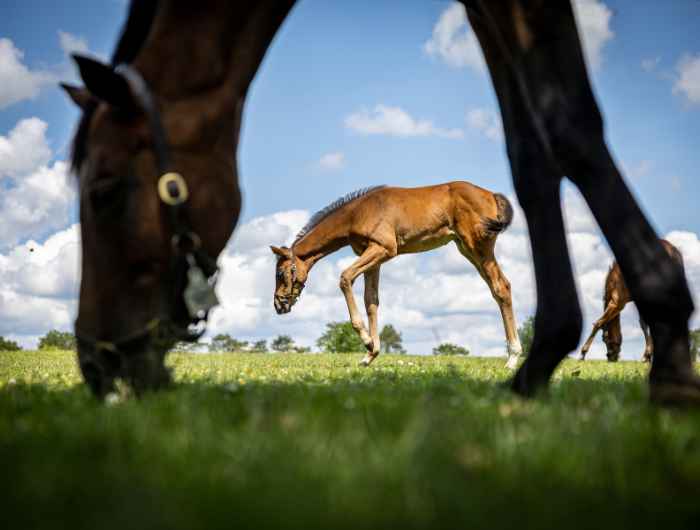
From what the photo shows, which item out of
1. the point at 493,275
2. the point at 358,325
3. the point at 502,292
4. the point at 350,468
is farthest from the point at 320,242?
the point at 350,468

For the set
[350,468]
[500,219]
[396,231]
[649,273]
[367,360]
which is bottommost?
[367,360]

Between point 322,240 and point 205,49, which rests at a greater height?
point 322,240

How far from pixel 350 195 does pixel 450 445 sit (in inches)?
530

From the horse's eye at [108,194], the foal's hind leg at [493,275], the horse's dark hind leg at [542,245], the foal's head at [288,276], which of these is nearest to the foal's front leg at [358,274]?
the foal's head at [288,276]

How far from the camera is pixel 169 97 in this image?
10.7 ft

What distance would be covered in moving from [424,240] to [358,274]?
87.8 inches

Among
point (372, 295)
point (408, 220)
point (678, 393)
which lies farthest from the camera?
point (408, 220)

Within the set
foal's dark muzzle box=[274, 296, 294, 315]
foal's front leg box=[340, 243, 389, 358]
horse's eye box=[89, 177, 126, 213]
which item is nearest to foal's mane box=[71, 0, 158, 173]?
horse's eye box=[89, 177, 126, 213]

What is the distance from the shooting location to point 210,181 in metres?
3.31

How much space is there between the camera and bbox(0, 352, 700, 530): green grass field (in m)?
1.38

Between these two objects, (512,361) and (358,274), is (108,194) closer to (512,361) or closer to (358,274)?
(512,361)

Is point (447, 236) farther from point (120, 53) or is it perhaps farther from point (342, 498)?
point (342, 498)

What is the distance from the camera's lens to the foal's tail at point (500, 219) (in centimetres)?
1364

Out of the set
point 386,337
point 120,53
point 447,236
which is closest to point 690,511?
point 120,53
